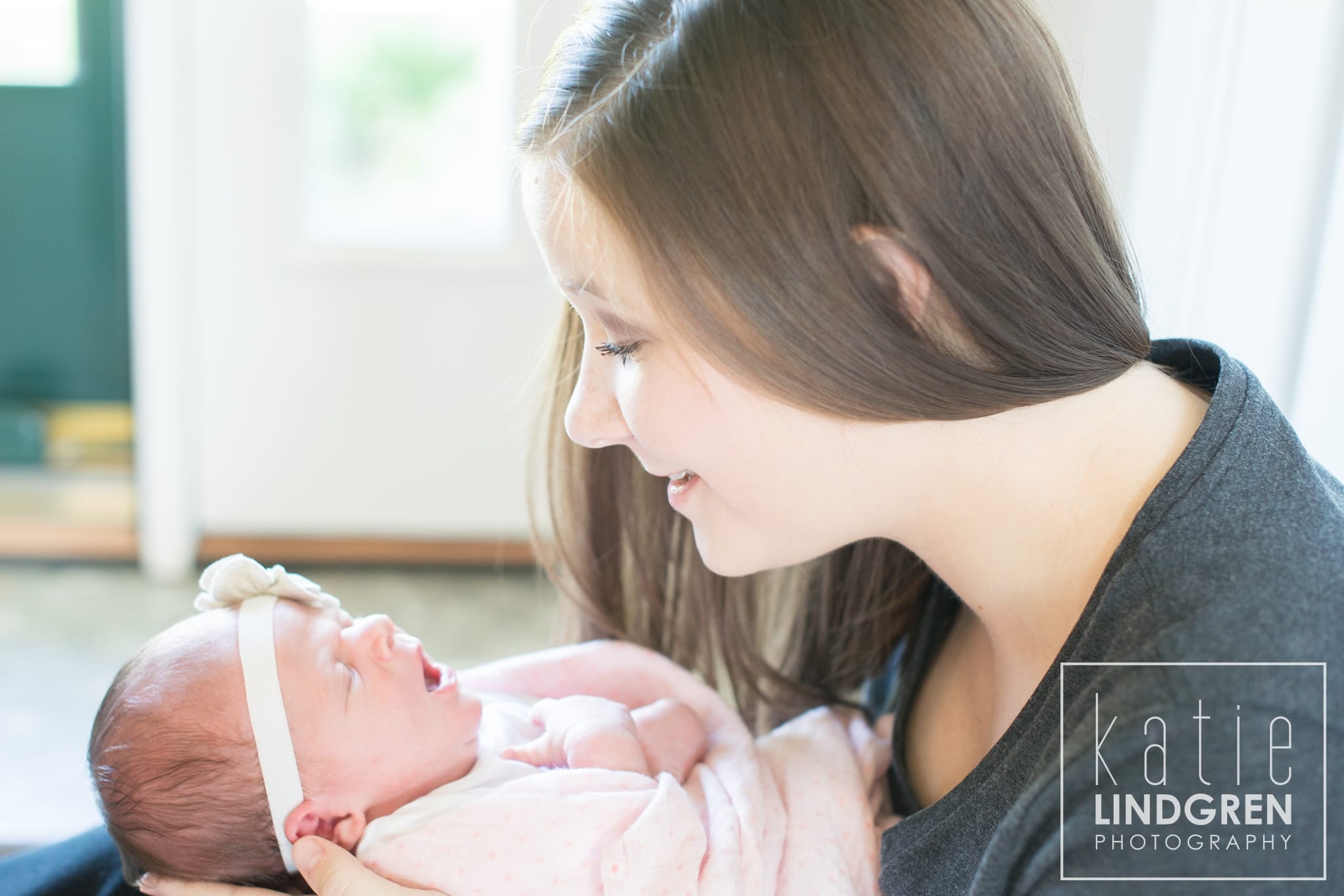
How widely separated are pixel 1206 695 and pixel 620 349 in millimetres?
534

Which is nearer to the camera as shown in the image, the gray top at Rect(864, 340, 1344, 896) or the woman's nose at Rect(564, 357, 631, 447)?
the gray top at Rect(864, 340, 1344, 896)

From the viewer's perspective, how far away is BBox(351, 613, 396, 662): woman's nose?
48.4 inches

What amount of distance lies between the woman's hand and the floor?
98 centimetres

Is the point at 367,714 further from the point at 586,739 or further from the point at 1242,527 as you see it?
the point at 1242,527

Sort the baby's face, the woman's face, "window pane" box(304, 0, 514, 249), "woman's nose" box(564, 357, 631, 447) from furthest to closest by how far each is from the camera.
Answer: "window pane" box(304, 0, 514, 249)
the baby's face
"woman's nose" box(564, 357, 631, 447)
the woman's face

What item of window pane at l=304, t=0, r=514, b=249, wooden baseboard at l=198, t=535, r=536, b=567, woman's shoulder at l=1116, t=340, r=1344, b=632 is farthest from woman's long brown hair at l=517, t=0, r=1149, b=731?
wooden baseboard at l=198, t=535, r=536, b=567

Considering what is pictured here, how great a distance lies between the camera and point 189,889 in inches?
43.7

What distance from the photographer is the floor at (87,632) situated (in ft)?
7.09

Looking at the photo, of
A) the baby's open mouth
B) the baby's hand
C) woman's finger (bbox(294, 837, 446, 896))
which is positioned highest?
the baby's open mouth

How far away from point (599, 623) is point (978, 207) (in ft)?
2.68

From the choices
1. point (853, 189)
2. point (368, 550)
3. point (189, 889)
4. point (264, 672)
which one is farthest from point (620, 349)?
point (368, 550)

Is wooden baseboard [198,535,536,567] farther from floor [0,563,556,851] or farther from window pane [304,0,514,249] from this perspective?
window pane [304,0,514,249]

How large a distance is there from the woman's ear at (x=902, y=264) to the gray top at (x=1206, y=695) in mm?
247

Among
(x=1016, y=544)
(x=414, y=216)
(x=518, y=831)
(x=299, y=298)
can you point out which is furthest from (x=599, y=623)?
(x=414, y=216)
